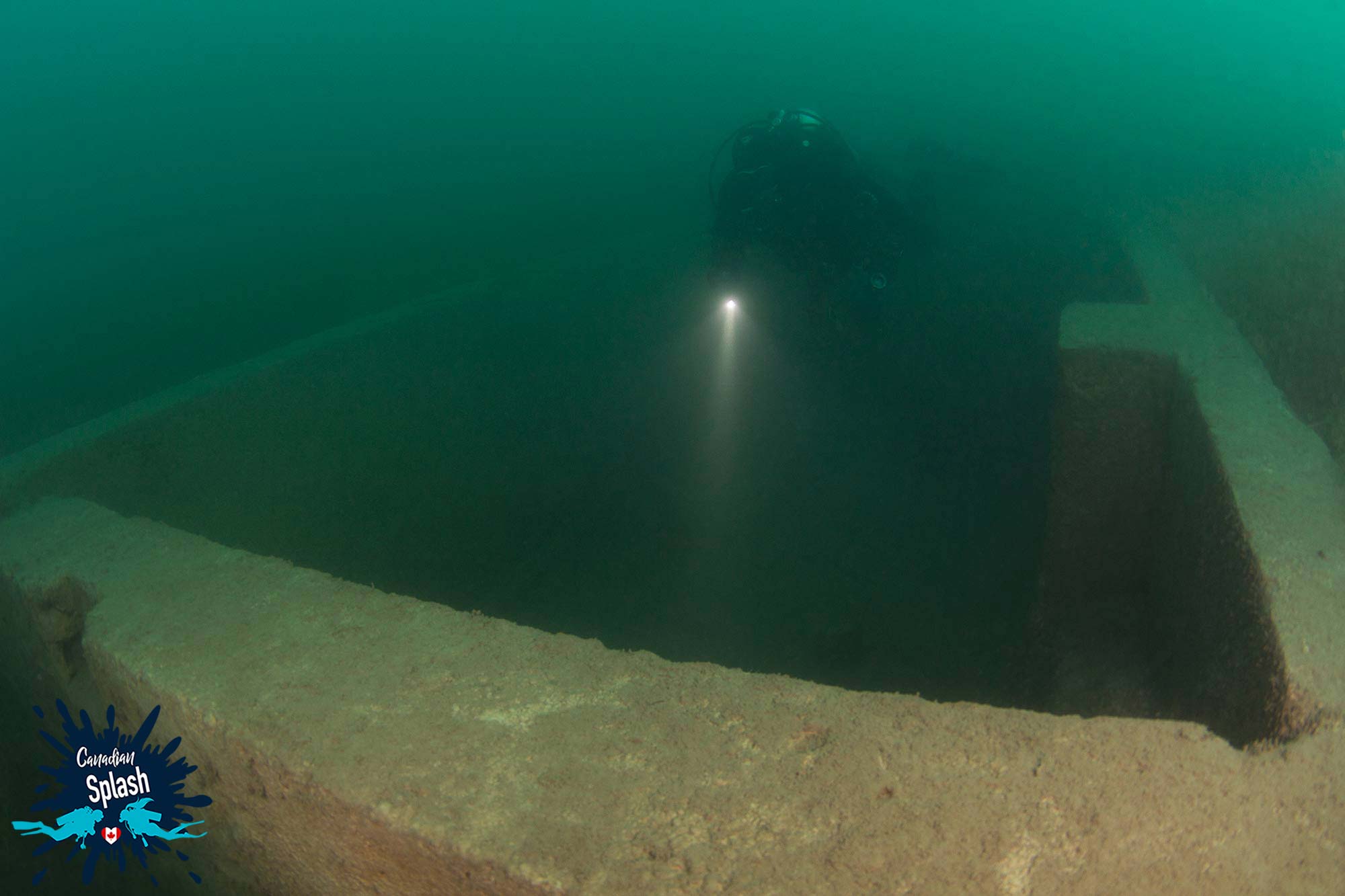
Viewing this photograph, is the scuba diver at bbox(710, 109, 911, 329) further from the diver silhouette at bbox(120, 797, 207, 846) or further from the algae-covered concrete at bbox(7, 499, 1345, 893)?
the diver silhouette at bbox(120, 797, 207, 846)

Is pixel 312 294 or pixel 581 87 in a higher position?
pixel 581 87

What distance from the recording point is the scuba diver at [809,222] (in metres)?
5.03

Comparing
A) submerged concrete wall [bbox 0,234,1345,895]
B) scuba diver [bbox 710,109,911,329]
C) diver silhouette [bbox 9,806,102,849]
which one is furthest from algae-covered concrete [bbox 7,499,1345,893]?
scuba diver [bbox 710,109,911,329]

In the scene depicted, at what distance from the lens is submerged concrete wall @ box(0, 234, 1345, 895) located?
3.39 ft

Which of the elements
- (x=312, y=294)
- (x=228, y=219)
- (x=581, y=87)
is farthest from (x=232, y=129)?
(x=581, y=87)

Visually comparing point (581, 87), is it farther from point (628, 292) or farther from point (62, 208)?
point (628, 292)

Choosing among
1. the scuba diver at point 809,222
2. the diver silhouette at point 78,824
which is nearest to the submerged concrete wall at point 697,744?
the diver silhouette at point 78,824

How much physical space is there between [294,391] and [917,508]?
4019 mm

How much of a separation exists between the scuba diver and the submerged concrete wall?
131 inches

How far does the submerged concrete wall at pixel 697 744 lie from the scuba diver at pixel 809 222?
333 cm

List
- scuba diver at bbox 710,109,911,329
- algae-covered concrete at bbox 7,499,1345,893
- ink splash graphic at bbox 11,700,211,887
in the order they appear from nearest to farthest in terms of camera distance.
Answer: algae-covered concrete at bbox 7,499,1345,893
ink splash graphic at bbox 11,700,211,887
scuba diver at bbox 710,109,911,329

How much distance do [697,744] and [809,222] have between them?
4489 millimetres

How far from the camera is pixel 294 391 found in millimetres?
3531

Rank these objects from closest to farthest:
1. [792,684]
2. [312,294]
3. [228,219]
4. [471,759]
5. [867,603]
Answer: [471,759] < [792,684] < [867,603] < [312,294] < [228,219]
